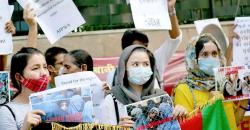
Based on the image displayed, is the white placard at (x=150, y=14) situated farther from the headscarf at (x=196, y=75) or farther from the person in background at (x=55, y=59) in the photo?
the person in background at (x=55, y=59)

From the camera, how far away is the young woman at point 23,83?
3.31 metres

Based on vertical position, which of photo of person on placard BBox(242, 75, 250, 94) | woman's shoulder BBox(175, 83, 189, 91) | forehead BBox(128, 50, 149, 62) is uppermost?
forehead BBox(128, 50, 149, 62)

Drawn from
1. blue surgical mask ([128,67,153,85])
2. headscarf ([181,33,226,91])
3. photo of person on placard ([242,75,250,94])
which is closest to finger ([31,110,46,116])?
blue surgical mask ([128,67,153,85])

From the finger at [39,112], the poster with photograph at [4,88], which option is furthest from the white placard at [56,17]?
the finger at [39,112]

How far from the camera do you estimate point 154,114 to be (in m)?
3.55

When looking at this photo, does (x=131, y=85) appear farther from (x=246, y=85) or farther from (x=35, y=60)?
(x=246, y=85)

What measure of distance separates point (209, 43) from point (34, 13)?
4.45 feet

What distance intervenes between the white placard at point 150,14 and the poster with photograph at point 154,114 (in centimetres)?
93

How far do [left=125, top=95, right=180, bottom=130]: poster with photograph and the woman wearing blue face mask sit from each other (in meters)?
0.53

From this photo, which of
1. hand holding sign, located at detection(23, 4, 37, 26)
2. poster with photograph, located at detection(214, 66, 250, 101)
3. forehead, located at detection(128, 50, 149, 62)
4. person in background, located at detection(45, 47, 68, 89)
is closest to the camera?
forehead, located at detection(128, 50, 149, 62)

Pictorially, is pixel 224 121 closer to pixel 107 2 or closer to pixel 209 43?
pixel 209 43

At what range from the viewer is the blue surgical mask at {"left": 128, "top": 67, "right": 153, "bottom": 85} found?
3.61m

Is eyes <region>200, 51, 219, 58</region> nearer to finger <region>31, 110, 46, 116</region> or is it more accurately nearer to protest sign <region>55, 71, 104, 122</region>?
protest sign <region>55, 71, 104, 122</region>

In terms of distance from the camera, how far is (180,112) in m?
3.63
